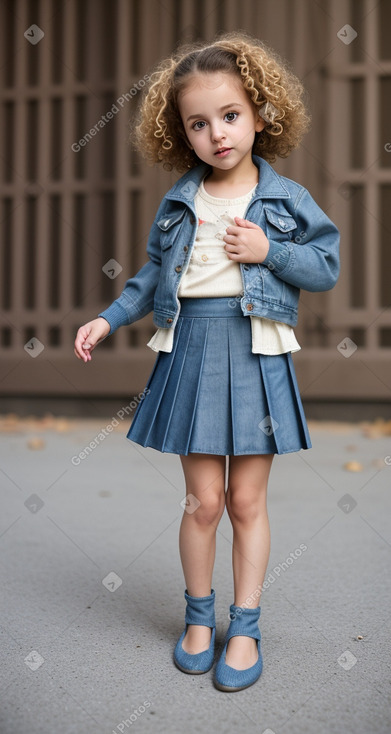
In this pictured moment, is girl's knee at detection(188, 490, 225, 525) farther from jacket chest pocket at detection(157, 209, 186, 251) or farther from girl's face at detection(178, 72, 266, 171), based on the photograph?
girl's face at detection(178, 72, 266, 171)

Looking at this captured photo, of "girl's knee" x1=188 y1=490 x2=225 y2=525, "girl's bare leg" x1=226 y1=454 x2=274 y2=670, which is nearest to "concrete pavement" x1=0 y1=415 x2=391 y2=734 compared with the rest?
"girl's bare leg" x1=226 y1=454 x2=274 y2=670

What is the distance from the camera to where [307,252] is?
1.46 meters

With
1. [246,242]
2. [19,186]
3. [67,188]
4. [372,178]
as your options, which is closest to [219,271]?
[246,242]

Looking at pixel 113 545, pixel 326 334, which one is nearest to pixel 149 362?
pixel 326 334

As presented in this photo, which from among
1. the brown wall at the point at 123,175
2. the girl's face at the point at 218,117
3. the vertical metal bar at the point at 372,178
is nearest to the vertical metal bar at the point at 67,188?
the brown wall at the point at 123,175

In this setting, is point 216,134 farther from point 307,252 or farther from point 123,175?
point 123,175

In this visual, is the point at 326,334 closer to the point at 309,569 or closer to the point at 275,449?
the point at 309,569

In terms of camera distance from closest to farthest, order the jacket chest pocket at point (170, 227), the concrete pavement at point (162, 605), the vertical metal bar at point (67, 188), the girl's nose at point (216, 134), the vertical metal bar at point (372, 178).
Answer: the concrete pavement at point (162, 605)
the girl's nose at point (216, 134)
the jacket chest pocket at point (170, 227)
the vertical metal bar at point (372, 178)
the vertical metal bar at point (67, 188)

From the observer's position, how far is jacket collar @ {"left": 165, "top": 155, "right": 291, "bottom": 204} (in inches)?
58.1

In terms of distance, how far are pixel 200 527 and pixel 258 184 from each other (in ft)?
2.22

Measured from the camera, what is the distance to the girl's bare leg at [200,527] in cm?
149

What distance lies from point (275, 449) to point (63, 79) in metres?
3.70

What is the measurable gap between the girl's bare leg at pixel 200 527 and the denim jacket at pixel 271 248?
0.29m

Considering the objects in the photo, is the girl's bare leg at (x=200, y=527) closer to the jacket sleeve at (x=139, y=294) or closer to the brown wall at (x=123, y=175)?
the jacket sleeve at (x=139, y=294)
